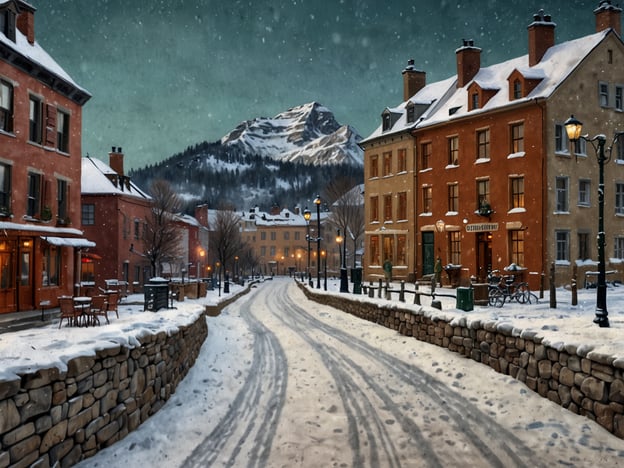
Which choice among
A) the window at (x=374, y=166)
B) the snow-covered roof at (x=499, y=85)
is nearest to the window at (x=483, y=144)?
the snow-covered roof at (x=499, y=85)

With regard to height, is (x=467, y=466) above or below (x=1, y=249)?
below

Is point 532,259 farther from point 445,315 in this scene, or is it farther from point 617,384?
point 617,384

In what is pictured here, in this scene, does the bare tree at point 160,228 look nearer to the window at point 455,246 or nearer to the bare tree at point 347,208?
the window at point 455,246

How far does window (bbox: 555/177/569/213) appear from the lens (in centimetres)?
2945

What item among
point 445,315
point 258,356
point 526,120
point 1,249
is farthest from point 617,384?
point 526,120

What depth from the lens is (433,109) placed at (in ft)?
123

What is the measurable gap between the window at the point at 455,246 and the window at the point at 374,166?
29.4 feet

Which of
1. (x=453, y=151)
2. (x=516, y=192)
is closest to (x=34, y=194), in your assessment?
(x=453, y=151)

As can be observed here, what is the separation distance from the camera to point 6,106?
804 inches

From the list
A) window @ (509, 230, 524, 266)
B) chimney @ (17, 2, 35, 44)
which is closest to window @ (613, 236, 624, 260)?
window @ (509, 230, 524, 266)

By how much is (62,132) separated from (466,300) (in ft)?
62.0

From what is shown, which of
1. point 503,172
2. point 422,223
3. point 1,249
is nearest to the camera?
point 1,249

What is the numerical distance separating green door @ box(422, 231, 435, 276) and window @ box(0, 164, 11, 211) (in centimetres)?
2484

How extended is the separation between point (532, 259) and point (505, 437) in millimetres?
23626
